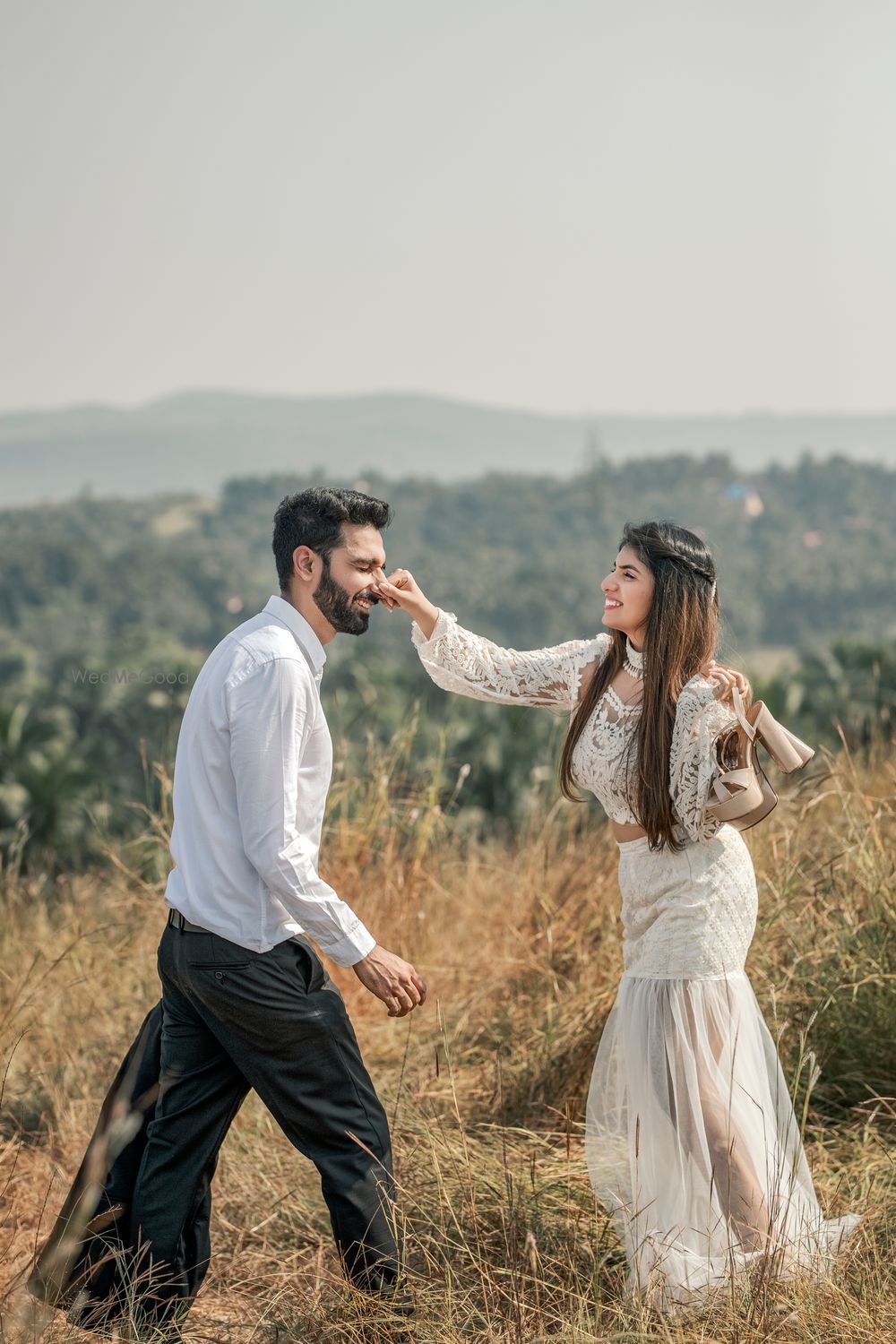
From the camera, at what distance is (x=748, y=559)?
7156 centimetres

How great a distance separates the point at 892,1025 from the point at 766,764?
9.08 ft

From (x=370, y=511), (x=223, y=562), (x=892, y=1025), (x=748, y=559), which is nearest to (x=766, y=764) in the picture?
(x=892, y=1025)

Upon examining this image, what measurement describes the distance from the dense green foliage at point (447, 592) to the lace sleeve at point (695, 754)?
8.35m

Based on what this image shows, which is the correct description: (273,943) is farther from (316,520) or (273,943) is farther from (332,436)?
(332,436)

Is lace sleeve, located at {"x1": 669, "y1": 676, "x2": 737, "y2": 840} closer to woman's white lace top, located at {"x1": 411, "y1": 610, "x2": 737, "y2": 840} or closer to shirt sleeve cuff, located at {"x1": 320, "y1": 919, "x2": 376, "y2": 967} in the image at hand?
woman's white lace top, located at {"x1": 411, "y1": 610, "x2": 737, "y2": 840}

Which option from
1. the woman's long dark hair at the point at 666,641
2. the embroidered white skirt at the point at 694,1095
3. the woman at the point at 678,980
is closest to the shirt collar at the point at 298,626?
the woman at the point at 678,980

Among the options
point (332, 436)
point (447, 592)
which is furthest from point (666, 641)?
Result: point (332, 436)

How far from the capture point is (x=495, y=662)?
3404mm

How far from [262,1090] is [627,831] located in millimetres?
1003

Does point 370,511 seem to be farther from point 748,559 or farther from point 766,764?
point 748,559

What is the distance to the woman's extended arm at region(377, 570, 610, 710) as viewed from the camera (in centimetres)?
336

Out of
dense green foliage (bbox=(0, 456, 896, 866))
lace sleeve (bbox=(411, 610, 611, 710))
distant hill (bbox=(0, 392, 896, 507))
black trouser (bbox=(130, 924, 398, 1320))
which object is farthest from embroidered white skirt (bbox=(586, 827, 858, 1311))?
distant hill (bbox=(0, 392, 896, 507))

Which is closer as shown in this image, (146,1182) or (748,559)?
(146,1182)

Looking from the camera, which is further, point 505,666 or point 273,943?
point 505,666
